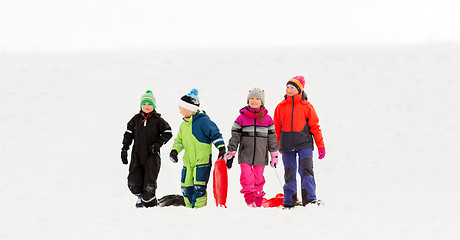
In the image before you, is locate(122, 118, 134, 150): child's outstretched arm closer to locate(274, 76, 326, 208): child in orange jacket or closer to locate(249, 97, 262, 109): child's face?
locate(249, 97, 262, 109): child's face

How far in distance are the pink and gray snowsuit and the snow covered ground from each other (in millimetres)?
795

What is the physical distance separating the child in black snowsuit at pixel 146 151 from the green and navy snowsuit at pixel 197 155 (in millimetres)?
356

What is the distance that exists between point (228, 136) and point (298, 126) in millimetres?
5049

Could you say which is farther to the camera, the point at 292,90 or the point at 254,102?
the point at 292,90

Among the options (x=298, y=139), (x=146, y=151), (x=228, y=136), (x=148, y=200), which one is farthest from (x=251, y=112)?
(x=228, y=136)

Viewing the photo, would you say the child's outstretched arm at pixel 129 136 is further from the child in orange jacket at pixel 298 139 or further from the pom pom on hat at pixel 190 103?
the child in orange jacket at pixel 298 139

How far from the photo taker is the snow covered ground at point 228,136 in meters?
5.78

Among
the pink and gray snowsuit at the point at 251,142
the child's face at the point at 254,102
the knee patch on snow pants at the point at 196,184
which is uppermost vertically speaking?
the child's face at the point at 254,102

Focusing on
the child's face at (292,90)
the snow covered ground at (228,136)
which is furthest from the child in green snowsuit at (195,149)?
the child's face at (292,90)

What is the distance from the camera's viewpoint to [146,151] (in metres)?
6.87

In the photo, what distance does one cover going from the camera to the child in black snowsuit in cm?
688

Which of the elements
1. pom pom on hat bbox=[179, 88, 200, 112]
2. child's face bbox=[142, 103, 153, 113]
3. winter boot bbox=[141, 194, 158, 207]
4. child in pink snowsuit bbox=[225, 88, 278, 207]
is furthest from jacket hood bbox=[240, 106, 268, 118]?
winter boot bbox=[141, 194, 158, 207]

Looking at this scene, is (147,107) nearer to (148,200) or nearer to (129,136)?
(129,136)

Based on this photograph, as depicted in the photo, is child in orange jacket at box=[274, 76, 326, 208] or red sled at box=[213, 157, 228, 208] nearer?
red sled at box=[213, 157, 228, 208]
